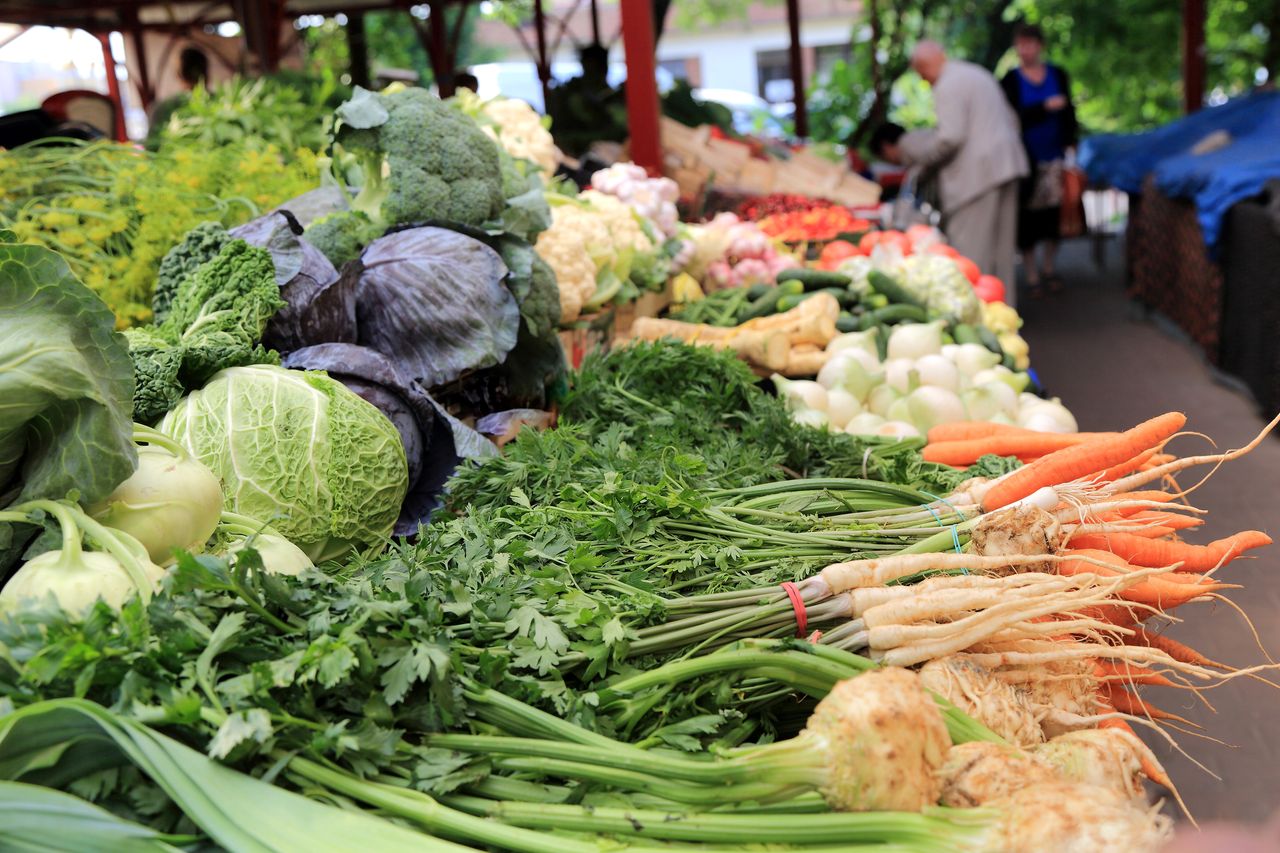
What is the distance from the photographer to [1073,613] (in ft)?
5.74

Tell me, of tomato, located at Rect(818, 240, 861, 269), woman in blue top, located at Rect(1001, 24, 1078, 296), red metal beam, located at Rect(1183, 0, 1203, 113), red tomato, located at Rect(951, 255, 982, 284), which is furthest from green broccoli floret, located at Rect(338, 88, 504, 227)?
red metal beam, located at Rect(1183, 0, 1203, 113)

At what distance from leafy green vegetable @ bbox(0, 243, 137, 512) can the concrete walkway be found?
6.25ft

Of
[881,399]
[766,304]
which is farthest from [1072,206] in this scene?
[881,399]

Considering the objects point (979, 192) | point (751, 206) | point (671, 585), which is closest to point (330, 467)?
point (671, 585)

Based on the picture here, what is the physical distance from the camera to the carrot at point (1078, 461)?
212cm

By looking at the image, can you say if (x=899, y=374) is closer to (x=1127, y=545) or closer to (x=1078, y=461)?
(x=1078, y=461)

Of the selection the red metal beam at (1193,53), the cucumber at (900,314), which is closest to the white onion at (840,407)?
the cucumber at (900,314)

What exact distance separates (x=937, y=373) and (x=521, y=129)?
7.10ft

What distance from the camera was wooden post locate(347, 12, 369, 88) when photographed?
1538cm

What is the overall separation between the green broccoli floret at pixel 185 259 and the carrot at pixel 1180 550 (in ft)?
6.89

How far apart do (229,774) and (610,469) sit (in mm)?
1064

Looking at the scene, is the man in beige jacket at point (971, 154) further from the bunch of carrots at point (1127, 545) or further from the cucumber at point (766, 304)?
the bunch of carrots at point (1127, 545)

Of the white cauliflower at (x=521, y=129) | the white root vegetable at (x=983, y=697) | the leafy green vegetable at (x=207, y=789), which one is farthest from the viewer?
the white cauliflower at (x=521, y=129)

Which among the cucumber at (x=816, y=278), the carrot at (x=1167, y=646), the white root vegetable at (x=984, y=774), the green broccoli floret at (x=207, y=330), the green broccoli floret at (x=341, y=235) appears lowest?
the carrot at (x=1167, y=646)
